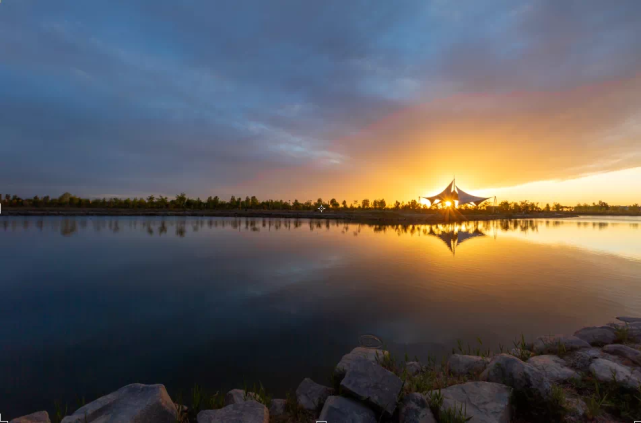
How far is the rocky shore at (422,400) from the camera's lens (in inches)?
149

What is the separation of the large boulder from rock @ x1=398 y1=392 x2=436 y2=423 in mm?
417

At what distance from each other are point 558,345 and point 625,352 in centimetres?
107

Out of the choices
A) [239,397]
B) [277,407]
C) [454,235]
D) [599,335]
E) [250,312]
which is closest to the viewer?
[277,407]

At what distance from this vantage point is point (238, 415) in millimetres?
3809

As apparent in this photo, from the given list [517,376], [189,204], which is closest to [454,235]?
[517,376]

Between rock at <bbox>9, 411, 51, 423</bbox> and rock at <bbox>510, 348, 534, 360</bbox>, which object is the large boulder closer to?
rock at <bbox>9, 411, 51, 423</bbox>

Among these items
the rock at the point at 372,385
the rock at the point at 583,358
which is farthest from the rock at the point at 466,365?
the rock at the point at 372,385

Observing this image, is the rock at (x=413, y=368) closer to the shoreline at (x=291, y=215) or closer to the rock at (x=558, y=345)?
the rock at (x=558, y=345)

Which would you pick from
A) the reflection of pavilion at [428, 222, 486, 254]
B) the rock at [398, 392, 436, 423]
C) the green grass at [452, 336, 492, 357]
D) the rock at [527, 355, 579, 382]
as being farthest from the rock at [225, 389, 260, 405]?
the reflection of pavilion at [428, 222, 486, 254]

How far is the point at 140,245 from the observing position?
2398 centimetres

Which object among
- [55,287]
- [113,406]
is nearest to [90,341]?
[113,406]

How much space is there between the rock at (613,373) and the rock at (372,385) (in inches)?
144

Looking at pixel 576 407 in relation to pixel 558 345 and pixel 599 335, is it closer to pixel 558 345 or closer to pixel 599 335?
pixel 558 345

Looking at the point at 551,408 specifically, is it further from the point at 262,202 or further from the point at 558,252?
the point at 262,202
